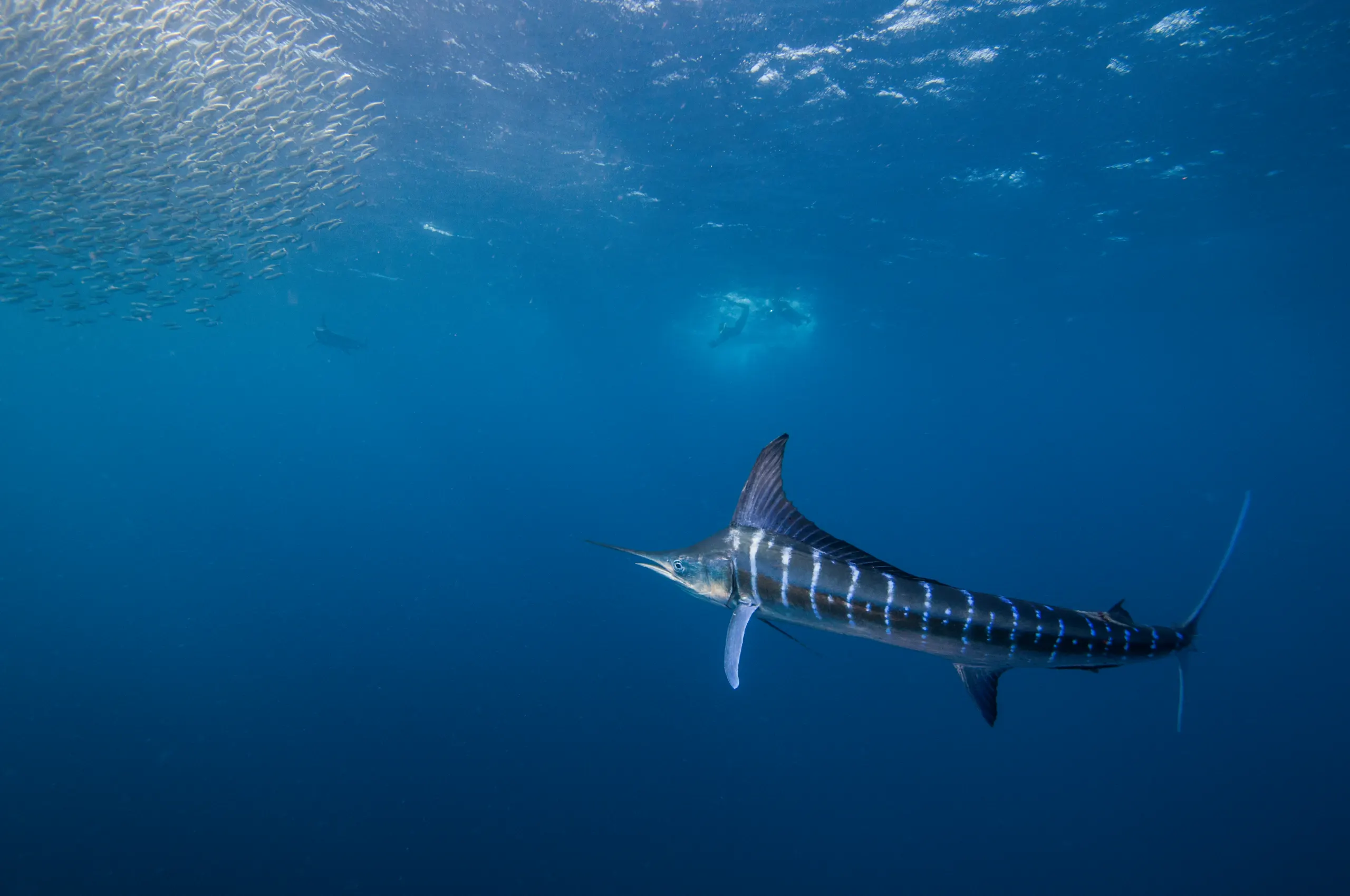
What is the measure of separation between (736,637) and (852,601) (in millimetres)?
736

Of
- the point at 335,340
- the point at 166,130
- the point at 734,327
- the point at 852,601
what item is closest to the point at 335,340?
the point at 335,340

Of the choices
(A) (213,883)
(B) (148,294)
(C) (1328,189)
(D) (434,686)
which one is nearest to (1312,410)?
(C) (1328,189)

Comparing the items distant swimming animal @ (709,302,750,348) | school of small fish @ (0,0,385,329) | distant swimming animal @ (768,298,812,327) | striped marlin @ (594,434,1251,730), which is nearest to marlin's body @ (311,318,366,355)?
school of small fish @ (0,0,385,329)

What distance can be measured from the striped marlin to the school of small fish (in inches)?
427

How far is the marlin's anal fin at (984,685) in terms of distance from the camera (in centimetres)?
382

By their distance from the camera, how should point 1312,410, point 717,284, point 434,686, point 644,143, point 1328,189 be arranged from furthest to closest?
point 1312,410 → point 717,284 → point 1328,189 → point 644,143 → point 434,686

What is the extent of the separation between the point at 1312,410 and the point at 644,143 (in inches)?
3175

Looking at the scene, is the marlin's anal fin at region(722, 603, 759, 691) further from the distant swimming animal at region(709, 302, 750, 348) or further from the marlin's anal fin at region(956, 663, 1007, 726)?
the distant swimming animal at region(709, 302, 750, 348)

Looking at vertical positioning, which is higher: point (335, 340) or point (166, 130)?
point (335, 340)

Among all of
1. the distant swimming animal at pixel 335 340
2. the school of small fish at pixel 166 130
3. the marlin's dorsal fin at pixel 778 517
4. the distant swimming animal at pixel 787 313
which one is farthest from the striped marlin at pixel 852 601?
the distant swimming animal at pixel 787 313

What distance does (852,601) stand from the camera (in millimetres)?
3535

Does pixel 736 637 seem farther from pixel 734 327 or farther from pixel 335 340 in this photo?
pixel 734 327

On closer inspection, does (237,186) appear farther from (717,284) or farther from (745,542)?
(717,284)

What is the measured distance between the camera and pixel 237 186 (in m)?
13.4
